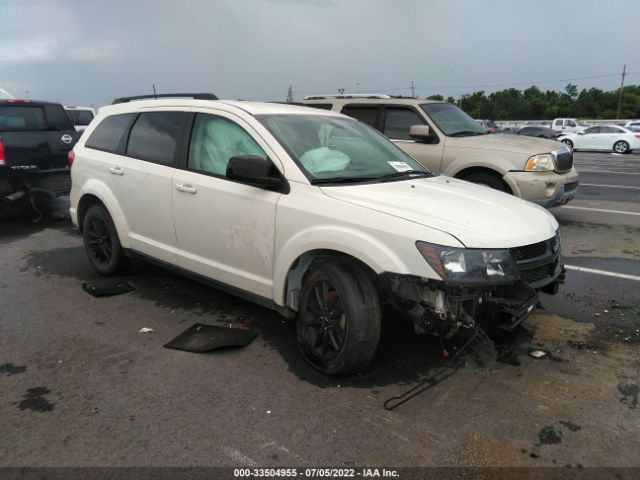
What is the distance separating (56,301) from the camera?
480cm

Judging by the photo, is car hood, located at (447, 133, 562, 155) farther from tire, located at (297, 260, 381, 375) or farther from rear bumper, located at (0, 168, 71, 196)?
rear bumper, located at (0, 168, 71, 196)

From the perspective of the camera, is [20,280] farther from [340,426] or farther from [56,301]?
[340,426]

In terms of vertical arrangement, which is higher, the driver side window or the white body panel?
the driver side window

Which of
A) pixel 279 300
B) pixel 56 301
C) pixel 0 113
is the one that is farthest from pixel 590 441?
pixel 0 113

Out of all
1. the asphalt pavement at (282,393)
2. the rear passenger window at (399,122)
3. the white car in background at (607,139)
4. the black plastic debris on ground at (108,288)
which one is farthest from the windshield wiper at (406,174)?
the white car in background at (607,139)

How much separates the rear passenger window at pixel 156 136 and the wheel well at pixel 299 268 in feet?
5.27

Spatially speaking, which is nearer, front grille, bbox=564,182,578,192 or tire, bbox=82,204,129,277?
tire, bbox=82,204,129,277

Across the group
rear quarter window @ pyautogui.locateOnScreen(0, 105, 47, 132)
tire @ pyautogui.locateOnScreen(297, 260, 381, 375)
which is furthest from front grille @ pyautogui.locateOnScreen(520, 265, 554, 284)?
rear quarter window @ pyautogui.locateOnScreen(0, 105, 47, 132)

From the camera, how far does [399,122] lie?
829 cm

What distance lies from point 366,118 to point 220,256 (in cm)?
519

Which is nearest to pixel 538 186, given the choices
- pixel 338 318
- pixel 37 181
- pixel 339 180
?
pixel 339 180

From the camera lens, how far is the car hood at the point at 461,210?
3.05 metres

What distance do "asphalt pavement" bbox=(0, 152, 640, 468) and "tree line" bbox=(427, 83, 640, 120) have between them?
66.9m

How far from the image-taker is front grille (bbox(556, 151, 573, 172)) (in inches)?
299
